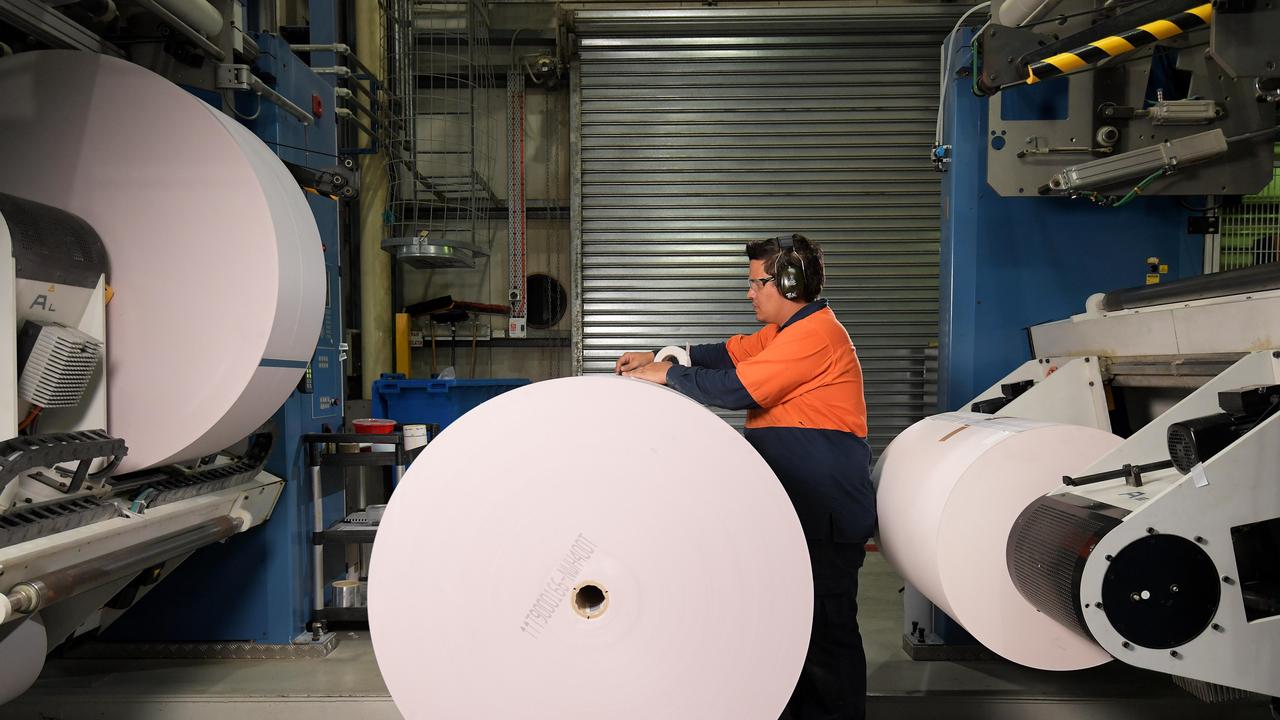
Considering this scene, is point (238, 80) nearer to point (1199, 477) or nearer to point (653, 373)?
point (653, 373)

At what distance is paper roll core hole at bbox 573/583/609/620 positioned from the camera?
1.39 metres

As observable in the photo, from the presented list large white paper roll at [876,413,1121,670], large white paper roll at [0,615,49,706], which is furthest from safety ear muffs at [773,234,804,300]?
large white paper roll at [0,615,49,706]

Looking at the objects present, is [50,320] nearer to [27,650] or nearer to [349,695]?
[27,650]

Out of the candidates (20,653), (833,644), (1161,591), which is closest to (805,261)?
(833,644)

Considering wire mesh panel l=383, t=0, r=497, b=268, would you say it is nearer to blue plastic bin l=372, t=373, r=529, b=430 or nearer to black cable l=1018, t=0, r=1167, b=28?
blue plastic bin l=372, t=373, r=529, b=430

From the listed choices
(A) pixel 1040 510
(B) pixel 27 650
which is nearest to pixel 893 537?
(A) pixel 1040 510

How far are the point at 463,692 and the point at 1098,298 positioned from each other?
7.10ft

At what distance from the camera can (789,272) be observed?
7.39 ft

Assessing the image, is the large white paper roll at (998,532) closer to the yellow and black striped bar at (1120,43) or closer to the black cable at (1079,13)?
the yellow and black striped bar at (1120,43)

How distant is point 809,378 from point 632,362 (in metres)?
0.55

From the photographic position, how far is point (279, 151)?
9.19ft

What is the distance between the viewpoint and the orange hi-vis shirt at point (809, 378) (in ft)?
6.95

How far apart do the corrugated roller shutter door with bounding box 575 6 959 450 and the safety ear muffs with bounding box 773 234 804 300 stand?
264 centimetres

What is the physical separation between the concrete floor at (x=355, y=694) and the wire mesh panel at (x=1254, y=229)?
1577mm
